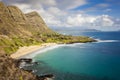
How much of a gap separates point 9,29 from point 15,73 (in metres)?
144

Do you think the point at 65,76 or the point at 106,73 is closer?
the point at 65,76

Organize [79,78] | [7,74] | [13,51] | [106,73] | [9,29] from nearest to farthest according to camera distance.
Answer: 1. [7,74]
2. [79,78]
3. [106,73]
4. [13,51]
5. [9,29]

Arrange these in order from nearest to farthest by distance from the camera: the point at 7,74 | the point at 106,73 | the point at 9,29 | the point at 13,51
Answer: the point at 7,74, the point at 106,73, the point at 13,51, the point at 9,29

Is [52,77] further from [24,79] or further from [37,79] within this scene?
[24,79]

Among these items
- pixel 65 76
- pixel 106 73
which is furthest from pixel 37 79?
pixel 106 73

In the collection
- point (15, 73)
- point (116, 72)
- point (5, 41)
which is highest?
point (5, 41)

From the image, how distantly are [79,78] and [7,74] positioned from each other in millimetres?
27061

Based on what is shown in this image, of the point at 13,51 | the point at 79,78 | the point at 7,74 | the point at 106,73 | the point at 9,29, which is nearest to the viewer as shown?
the point at 7,74

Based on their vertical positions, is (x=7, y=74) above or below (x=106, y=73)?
above

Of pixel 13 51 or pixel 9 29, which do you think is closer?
pixel 13 51

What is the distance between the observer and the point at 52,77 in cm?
7238

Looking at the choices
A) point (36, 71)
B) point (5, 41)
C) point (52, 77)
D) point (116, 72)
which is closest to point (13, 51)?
point (5, 41)

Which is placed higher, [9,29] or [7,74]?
[9,29]

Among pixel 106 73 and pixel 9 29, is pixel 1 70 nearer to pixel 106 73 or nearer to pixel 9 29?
pixel 106 73
